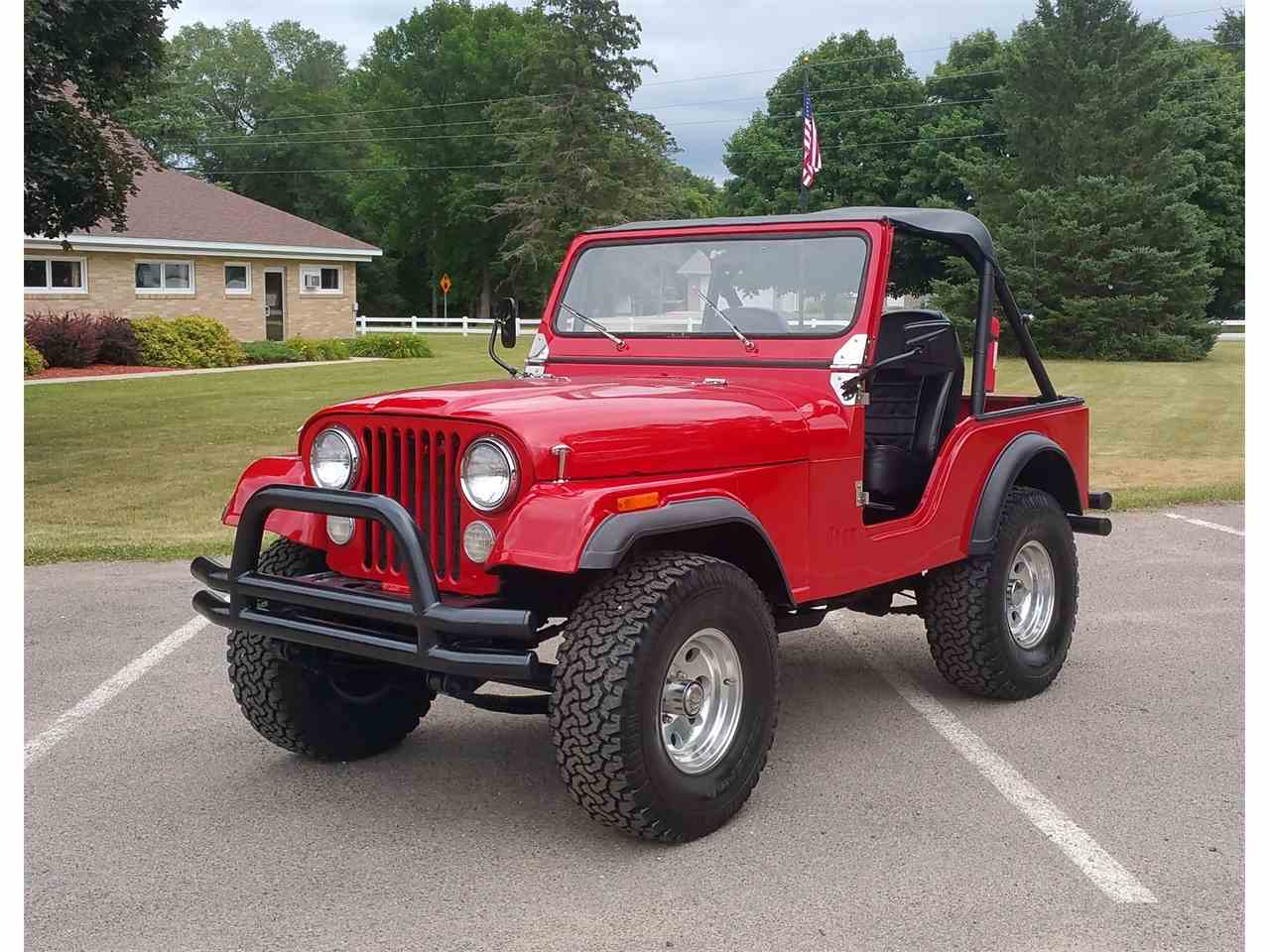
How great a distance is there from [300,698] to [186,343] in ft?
84.5

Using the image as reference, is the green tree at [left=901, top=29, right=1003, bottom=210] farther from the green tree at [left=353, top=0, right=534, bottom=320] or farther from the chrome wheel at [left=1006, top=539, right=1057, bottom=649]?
the chrome wheel at [left=1006, top=539, right=1057, bottom=649]

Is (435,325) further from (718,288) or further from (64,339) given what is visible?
(718,288)

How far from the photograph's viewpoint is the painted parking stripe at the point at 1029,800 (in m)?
3.81

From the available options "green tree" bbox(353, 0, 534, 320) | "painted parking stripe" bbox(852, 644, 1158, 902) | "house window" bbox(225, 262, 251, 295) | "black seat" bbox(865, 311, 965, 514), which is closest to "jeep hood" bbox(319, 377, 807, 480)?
"black seat" bbox(865, 311, 965, 514)

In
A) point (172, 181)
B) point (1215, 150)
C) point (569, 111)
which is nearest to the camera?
point (172, 181)

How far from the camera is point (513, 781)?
4.68 meters

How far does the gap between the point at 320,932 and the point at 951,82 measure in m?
60.6

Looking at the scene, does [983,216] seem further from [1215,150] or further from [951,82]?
[951,82]

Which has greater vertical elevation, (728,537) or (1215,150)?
(1215,150)

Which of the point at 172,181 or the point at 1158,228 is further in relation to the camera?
the point at 172,181

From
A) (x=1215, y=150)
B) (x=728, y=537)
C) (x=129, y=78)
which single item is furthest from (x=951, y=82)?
(x=728, y=537)

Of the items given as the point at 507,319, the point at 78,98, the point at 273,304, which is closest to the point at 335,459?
the point at 507,319

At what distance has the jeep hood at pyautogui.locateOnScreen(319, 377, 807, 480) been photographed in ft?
12.9
